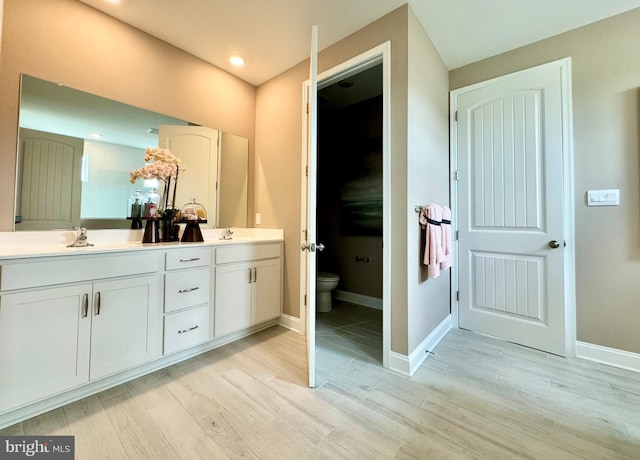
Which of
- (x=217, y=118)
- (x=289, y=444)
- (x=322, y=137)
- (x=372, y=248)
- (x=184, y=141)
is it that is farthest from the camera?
(x=322, y=137)

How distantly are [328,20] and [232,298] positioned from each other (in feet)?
7.63

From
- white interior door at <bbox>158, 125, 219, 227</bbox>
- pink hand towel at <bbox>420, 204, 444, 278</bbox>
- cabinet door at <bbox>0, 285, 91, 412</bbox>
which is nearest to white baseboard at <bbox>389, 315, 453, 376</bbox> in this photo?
pink hand towel at <bbox>420, 204, 444, 278</bbox>

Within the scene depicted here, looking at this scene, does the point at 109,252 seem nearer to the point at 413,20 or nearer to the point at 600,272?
the point at 413,20

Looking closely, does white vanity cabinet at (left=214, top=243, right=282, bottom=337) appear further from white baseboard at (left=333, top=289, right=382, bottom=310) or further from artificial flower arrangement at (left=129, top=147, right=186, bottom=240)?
white baseboard at (left=333, top=289, right=382, bottom=310)

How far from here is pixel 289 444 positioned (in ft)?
3.92

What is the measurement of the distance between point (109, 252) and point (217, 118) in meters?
1.66

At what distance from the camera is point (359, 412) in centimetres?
141

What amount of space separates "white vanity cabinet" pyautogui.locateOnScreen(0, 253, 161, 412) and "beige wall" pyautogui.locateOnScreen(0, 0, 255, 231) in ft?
2.01

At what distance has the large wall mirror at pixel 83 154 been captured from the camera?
1646 mm

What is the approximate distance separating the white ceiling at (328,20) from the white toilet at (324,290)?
2345mm

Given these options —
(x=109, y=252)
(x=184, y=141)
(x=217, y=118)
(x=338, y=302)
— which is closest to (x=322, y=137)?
(x=217, y=118)

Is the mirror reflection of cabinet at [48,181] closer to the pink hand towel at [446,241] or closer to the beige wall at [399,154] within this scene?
the beige wall at [399,154]

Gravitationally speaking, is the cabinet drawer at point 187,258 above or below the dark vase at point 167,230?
below

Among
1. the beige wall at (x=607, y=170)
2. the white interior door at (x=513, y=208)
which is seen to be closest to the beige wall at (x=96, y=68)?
the white interior door at (x=513, y=208)
